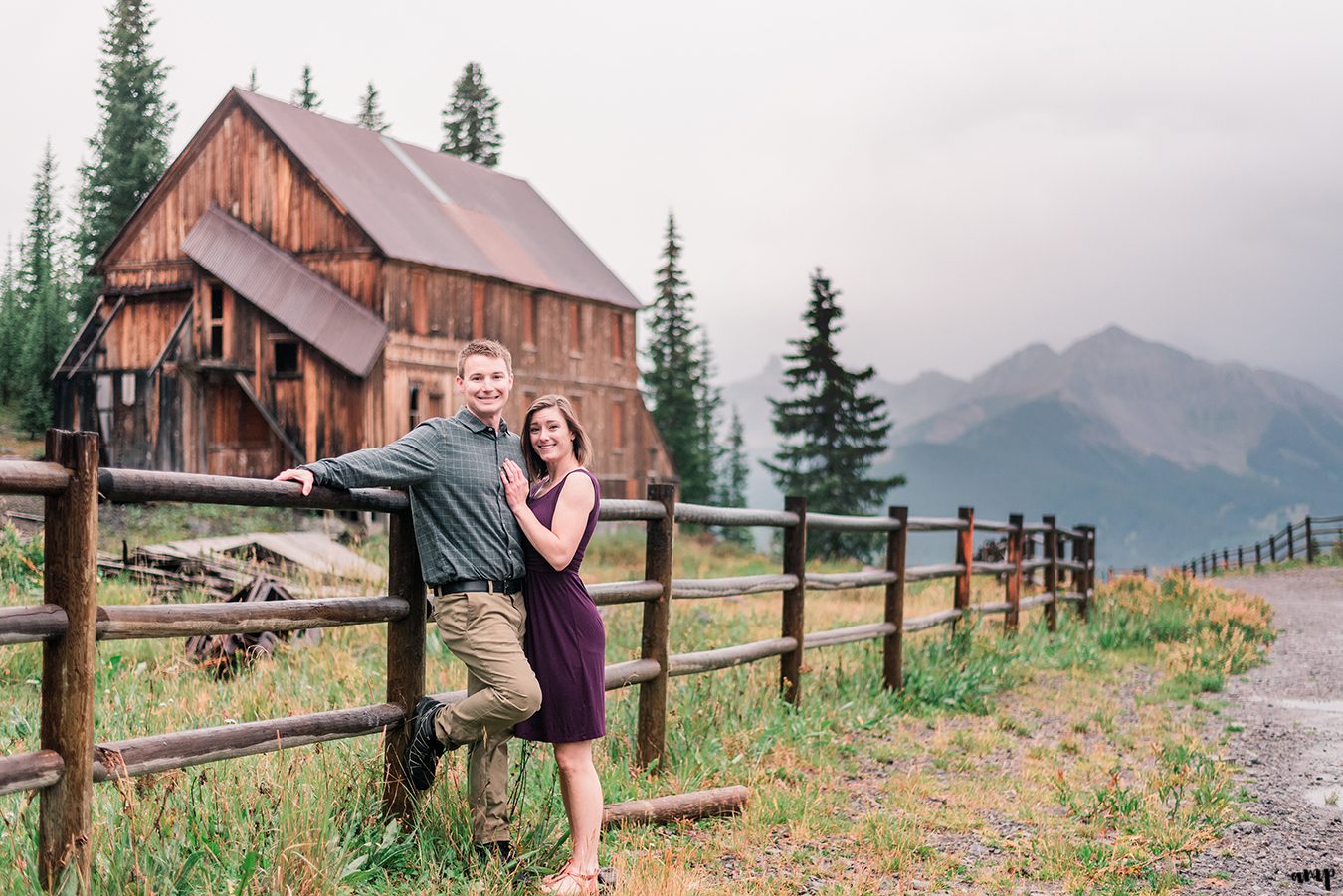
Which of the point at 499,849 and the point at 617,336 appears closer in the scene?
the point at 499,849

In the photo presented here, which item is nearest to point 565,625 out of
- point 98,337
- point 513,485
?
point 513,485

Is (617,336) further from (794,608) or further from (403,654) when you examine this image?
(403,654)

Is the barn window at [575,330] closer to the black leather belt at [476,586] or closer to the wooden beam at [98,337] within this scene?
the wooden beam at [98,337]

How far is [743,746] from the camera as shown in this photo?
6.76m

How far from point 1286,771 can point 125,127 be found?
40.1m

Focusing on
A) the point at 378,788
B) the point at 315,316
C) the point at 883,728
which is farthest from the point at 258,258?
the point at 378,788

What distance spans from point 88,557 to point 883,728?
5.67 metres

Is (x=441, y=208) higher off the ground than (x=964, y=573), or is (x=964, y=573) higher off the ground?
(x=441, y=208)

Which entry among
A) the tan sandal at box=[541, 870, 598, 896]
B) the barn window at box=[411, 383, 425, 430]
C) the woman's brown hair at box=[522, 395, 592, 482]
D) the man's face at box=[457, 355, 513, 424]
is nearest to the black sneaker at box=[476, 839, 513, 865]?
the tan sandal at box=[541, 870, 598, 896]

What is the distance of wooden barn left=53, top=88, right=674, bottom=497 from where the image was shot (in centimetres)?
2634

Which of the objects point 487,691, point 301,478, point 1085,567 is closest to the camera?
point 301,478

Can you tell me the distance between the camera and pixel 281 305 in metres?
26.4

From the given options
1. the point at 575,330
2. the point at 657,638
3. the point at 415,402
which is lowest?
the point at 657,638

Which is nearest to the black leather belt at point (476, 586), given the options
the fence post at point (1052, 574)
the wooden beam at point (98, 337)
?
the fence post at point (1052, 574)
